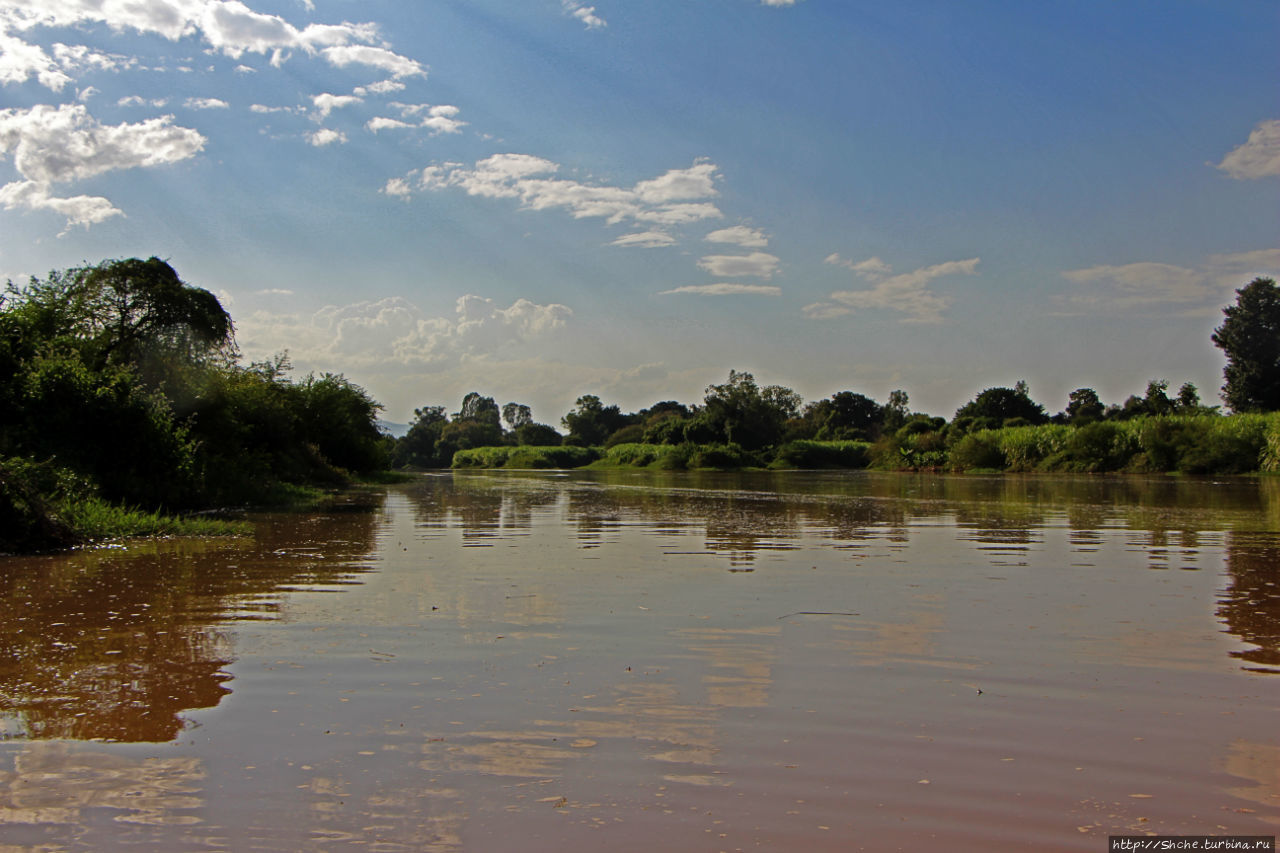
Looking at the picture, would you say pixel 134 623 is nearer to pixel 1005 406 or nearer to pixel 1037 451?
pixel 1037 451

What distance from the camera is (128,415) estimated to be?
16531 mm

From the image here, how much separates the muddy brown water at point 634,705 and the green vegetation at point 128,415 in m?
3.44

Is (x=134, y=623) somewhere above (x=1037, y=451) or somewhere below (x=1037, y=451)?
below

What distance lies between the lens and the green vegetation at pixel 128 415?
44.4 ft

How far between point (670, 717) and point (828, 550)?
8.16 metres

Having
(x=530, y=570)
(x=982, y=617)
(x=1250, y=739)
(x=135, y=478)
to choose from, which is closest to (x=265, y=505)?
(x=135, y=478)

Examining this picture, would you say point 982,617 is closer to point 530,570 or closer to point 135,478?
point 530,570

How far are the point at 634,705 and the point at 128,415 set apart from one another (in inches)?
588

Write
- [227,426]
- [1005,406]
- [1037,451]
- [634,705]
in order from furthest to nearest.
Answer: [1005,406] < [1037,451] < [227,426] < [634,705]

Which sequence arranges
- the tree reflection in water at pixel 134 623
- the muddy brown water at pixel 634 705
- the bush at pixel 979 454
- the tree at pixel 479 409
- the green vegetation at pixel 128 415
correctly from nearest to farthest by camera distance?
the muddy brown water at pixel 634 705
the tree reflection in water at pixel 134 623
the green vegetation at pixel 128 415
the bush at pixel 979 454
the tree at pixel 479 409

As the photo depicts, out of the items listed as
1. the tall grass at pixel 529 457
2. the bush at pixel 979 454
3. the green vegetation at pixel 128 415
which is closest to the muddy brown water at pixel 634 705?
the green vegetation at pixel 128 415

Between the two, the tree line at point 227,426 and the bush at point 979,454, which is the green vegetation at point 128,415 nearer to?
the tree line at point 227,426

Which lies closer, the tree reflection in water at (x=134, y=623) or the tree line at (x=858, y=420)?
the tree reflection in water at (x=134, y=623)

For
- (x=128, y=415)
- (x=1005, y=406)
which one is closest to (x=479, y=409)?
(x=1005, y=406)
